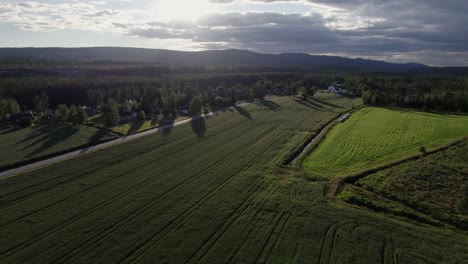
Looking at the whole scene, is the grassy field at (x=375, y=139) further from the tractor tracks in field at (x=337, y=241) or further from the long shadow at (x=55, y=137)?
the long shadow at (x=55, y=137)

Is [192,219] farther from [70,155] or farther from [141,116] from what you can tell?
[141,116]

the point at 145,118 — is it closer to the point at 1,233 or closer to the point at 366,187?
the point at 1,233

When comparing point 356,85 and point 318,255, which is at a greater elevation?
point 356,85

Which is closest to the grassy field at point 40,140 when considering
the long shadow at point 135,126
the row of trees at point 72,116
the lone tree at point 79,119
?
the lone tree at point 79,119

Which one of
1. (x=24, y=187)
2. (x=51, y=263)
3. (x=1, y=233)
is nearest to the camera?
(x=51, y=263)

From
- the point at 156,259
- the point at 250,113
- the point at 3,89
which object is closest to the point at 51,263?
the point at 156,259

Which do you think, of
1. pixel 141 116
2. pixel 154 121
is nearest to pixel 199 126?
pixel 154 121
